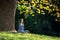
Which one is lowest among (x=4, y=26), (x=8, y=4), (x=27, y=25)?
(x=27, y=25)

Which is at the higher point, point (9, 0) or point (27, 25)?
point (9, 0)

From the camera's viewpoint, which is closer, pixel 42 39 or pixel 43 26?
pixel 42 39

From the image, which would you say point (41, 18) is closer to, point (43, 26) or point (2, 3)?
point (43, 26)

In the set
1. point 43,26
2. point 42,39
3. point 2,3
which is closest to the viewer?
point 42,39

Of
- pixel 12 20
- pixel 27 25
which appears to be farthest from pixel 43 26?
pixel 12 20

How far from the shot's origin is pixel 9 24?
8.51 metres

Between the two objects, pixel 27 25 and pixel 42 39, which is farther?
pixel 27 25

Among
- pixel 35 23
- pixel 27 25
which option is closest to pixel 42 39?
pixel 35 23

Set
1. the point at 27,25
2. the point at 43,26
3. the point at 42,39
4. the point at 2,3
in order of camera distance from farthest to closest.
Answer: the point at 27,25
the point at 43,26
the point at 2,3
the point at 42,39

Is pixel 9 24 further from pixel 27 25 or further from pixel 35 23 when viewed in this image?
pixel 27 25

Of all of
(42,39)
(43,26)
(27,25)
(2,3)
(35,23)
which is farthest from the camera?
(27,25)

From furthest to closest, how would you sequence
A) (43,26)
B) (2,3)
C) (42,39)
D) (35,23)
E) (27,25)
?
(27,25), (35,23), (43,26), (2,3), (42,39)

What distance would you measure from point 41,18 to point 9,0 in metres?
10.7

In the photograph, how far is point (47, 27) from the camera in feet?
61.2
